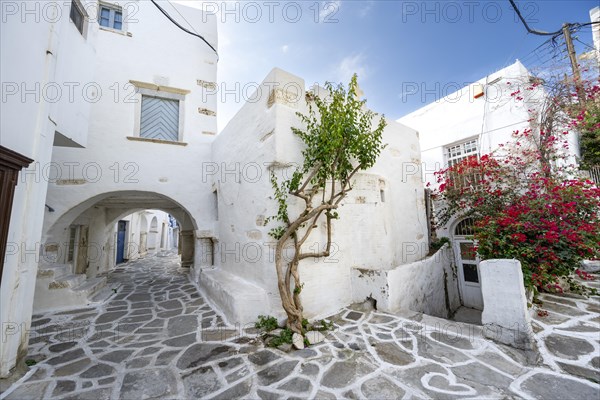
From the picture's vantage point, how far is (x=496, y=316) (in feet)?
10.8

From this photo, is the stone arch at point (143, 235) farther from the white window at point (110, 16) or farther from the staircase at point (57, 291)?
the white window at point (110, 16)

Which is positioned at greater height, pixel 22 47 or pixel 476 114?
pixel 476 114

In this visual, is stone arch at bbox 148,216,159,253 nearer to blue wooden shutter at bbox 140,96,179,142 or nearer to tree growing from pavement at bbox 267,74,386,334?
blue wooden shutter at bbox 140,96,179,142

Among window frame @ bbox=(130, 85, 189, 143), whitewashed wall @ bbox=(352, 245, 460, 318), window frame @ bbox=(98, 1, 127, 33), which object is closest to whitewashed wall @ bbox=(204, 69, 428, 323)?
whitewashed wall @ bbox=(352, 245, 460, 318)

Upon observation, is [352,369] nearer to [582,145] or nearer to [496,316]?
[496,316]

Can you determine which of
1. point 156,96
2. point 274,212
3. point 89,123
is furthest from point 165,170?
point 274,212

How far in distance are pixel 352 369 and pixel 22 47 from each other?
529cm

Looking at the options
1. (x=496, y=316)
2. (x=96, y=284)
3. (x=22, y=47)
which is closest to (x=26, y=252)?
(x=22, y=47)

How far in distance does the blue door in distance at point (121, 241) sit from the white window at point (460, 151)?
1625 cm

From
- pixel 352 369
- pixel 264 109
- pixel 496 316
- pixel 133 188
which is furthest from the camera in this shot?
pixel 133 188

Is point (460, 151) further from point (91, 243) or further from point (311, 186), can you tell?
point (91, 243)

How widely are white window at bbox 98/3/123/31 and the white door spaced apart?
1219 cm

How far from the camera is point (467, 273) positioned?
26.2ft

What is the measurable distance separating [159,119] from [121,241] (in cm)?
1019
